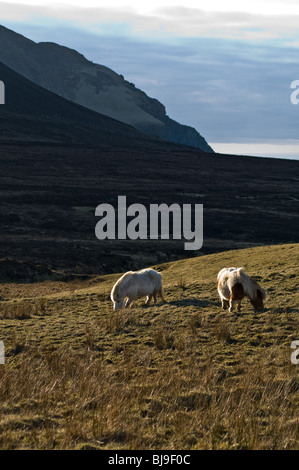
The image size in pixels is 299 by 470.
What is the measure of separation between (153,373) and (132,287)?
22.3 feet

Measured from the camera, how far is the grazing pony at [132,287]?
18.5 m

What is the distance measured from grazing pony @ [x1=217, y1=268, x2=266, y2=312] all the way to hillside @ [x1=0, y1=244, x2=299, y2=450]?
0.40m

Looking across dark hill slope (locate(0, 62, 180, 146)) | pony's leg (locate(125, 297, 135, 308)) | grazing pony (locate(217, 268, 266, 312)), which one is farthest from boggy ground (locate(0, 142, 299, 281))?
grazing pony (locate(217, 268, 266, 312))

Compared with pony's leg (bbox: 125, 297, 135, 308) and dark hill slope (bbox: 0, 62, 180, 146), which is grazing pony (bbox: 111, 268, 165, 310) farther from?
dark hill slope (bbox: 0, 62, 180, 146)

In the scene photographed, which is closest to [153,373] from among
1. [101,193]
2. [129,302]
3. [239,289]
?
[239,289]

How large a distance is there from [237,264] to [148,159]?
99024 mm

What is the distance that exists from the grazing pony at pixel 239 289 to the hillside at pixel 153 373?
1.30 ft

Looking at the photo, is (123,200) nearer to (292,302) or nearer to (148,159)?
(148,159)

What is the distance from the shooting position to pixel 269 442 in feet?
25.7

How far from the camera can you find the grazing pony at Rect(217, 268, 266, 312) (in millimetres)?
16078

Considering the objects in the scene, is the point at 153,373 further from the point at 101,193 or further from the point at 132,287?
the point at 101,193

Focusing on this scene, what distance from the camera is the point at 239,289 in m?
16.2

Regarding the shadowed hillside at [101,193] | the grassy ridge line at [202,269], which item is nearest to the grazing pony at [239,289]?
the grassy ridge line at [202,269]
